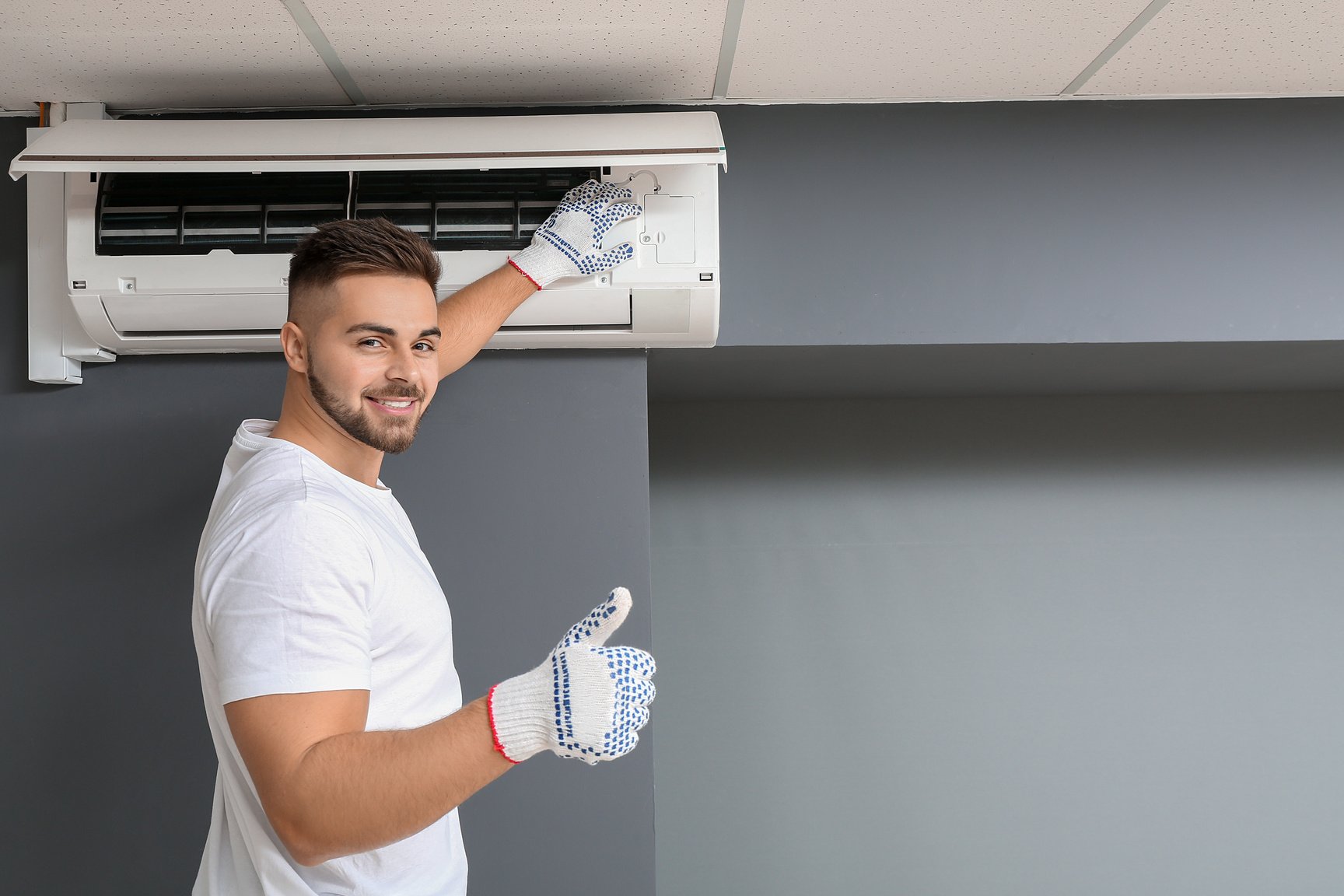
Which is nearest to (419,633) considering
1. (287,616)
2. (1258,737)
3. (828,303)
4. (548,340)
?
(287,616)

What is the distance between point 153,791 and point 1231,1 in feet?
6.76

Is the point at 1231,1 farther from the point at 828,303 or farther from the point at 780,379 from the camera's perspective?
the point at 780,379

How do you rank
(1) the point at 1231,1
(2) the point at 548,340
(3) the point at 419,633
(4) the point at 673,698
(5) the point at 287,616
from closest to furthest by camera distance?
(5) the point at 287,616 → (3) the point at 419,633 → (1) the point at 1231,1 → (2) the point at 548,340 → (4) the point at 673,698

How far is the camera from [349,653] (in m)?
0.95

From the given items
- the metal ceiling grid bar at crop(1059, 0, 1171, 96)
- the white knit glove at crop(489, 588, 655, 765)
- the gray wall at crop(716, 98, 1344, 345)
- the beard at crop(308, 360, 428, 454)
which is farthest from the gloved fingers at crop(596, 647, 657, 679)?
the metal ceiling grid bar at crop(1059, 0, 1171, 96)

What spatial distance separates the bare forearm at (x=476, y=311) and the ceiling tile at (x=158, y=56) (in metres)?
0.43

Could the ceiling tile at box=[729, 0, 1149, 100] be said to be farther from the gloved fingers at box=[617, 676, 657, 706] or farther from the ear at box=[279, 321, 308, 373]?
the gloved fingers at box=[617, 676, 657, 706]

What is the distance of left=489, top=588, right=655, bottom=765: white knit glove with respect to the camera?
939mm

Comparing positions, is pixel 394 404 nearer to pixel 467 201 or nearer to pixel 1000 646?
pixel 467 201

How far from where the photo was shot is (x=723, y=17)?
1.47 metres

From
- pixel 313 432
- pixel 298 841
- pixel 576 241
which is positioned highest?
pixel 576 241

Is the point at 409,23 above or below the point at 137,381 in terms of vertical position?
A: above

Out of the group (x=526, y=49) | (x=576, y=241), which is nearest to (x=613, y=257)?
(x=576, y=241)

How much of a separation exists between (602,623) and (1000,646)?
4.80ft
